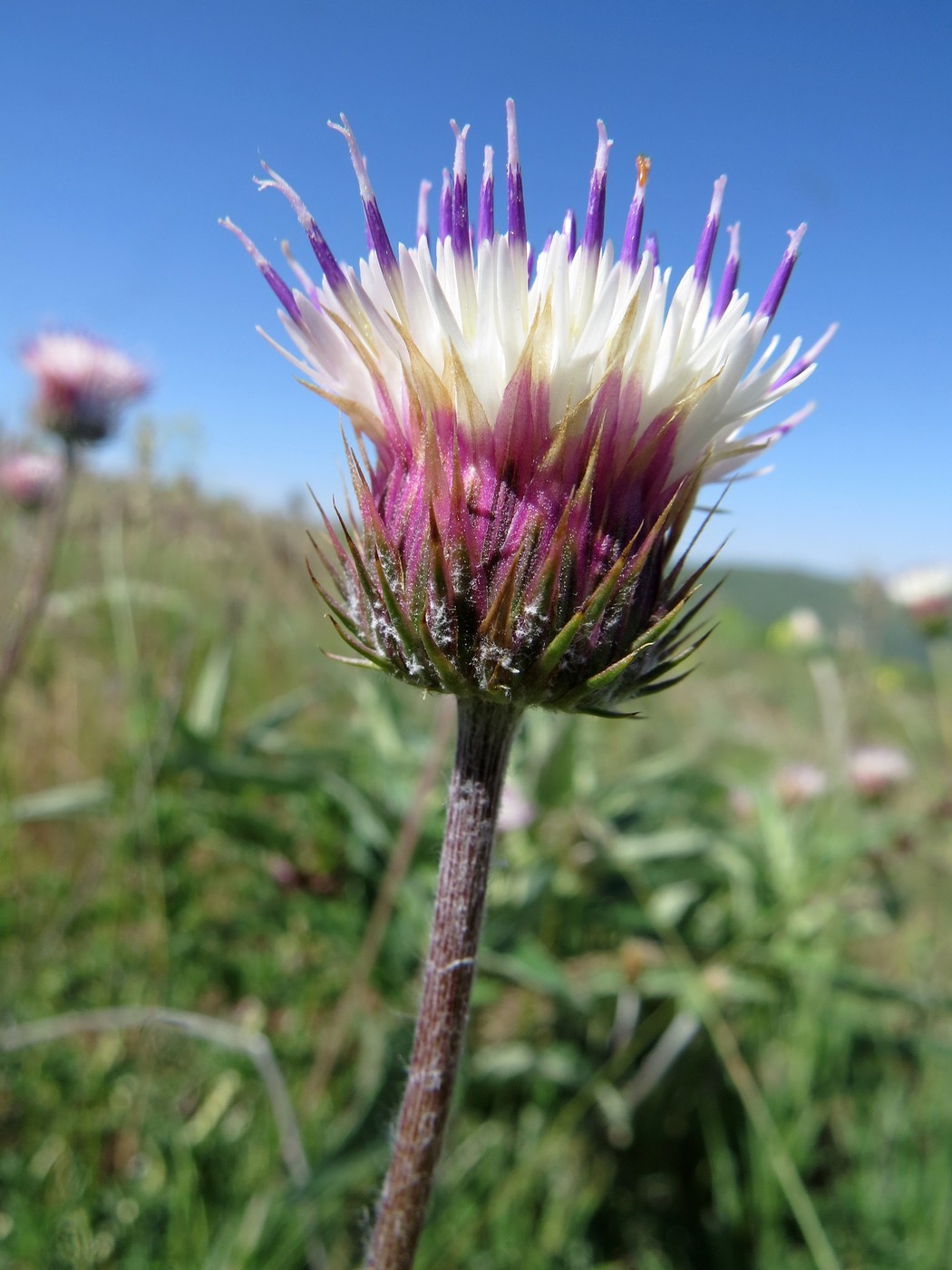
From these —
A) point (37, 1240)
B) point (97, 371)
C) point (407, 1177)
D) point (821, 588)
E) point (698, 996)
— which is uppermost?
point (821, 588)

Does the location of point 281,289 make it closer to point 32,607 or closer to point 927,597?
point 32,607

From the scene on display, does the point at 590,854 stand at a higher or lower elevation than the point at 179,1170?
higher

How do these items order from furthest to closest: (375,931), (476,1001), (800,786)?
(800,786), (476,1001), (375,931)

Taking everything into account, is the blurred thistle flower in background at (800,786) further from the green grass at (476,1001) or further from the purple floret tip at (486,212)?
the purple floret tip at (486,212)

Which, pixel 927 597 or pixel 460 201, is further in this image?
pixel 927 597

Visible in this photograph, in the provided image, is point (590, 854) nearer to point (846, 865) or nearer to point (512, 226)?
point (846, 865)

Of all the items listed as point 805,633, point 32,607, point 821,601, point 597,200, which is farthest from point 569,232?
point 821,601

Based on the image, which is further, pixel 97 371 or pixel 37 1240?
pixel 97 371

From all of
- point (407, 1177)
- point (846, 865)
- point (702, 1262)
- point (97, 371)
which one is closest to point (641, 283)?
point (407, 1177)
